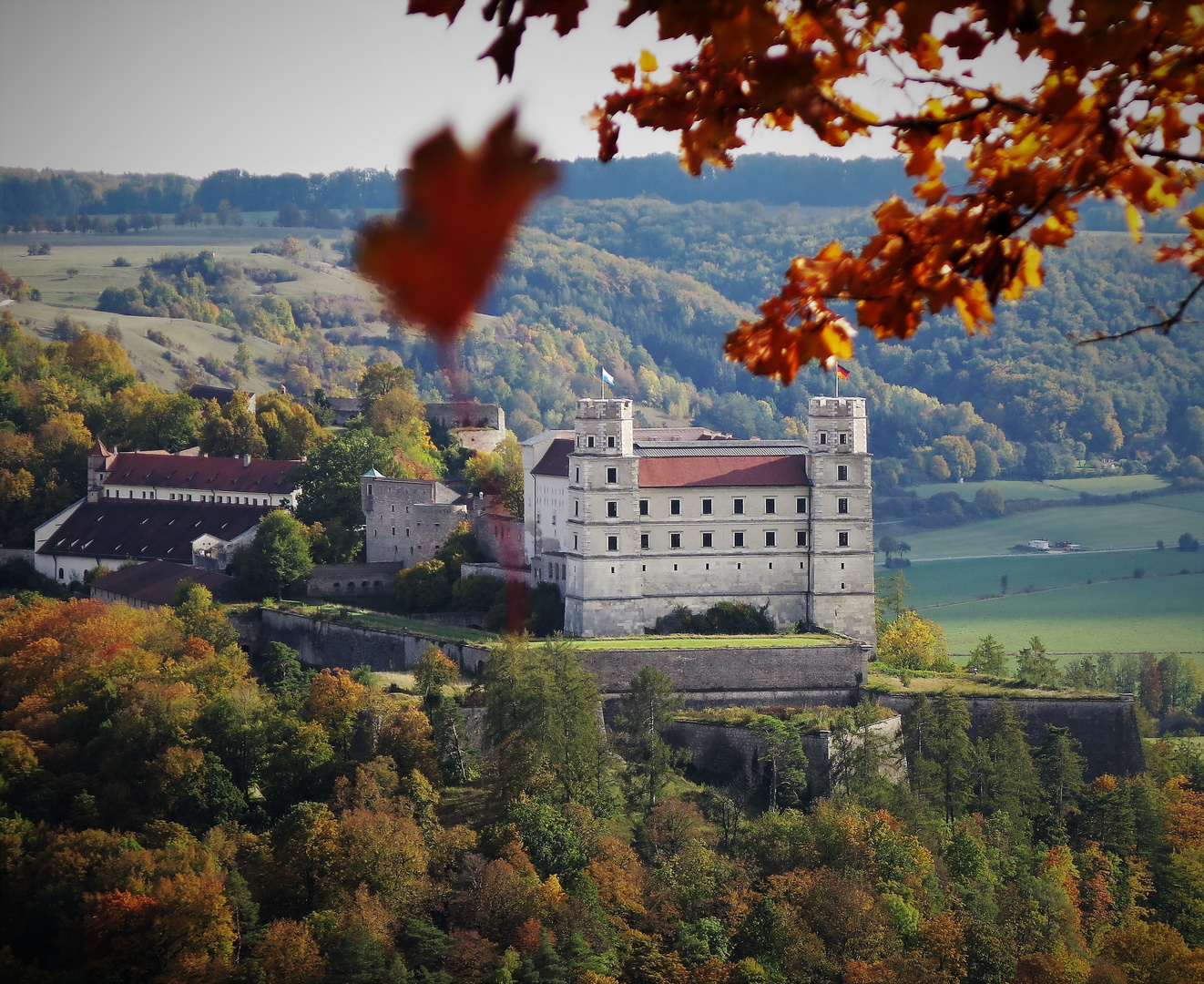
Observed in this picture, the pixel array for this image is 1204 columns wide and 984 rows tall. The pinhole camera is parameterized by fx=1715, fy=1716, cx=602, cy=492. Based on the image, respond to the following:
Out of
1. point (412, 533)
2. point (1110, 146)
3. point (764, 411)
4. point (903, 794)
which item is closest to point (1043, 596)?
point (764, 411)

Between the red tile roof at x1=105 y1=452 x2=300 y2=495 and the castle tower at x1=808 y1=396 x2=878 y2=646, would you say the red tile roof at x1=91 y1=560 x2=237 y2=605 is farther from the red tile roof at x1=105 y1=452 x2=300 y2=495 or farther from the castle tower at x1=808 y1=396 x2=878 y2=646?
the castle tower at x1=808 y1=396 x2=878 y2=646

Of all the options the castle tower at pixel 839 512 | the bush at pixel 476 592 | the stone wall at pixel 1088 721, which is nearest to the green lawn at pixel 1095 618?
the castle tower at pixel 839 512

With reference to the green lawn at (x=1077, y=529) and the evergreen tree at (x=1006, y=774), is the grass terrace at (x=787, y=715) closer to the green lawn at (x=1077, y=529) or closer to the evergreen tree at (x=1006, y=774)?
the evergreen tree at (x=1006, y=774)

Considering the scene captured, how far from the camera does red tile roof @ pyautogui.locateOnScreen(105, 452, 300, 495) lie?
69.4m

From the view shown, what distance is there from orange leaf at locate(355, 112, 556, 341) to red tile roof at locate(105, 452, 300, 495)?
6253 centimetres

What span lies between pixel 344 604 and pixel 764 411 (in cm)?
7397

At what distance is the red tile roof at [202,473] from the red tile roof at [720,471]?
20.1m

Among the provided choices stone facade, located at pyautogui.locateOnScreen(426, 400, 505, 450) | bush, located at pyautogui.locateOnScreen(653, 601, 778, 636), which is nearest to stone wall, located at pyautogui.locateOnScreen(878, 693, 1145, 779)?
bush, located at pyautogui.locateOnScreen(653, 601, 778, 636)

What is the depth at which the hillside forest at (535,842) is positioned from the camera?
132 feet

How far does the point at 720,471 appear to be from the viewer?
54.3 metres

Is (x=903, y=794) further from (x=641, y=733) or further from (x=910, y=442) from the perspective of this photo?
(x=910, y=442)

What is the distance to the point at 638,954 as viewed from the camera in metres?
40.2

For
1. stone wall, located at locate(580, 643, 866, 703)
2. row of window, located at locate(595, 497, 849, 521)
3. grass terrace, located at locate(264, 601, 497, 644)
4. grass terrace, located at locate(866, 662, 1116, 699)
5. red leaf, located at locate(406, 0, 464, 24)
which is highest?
red leaf, located at locate(406, 0, 464, 24)

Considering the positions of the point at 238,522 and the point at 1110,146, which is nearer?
the point at 1110,146
